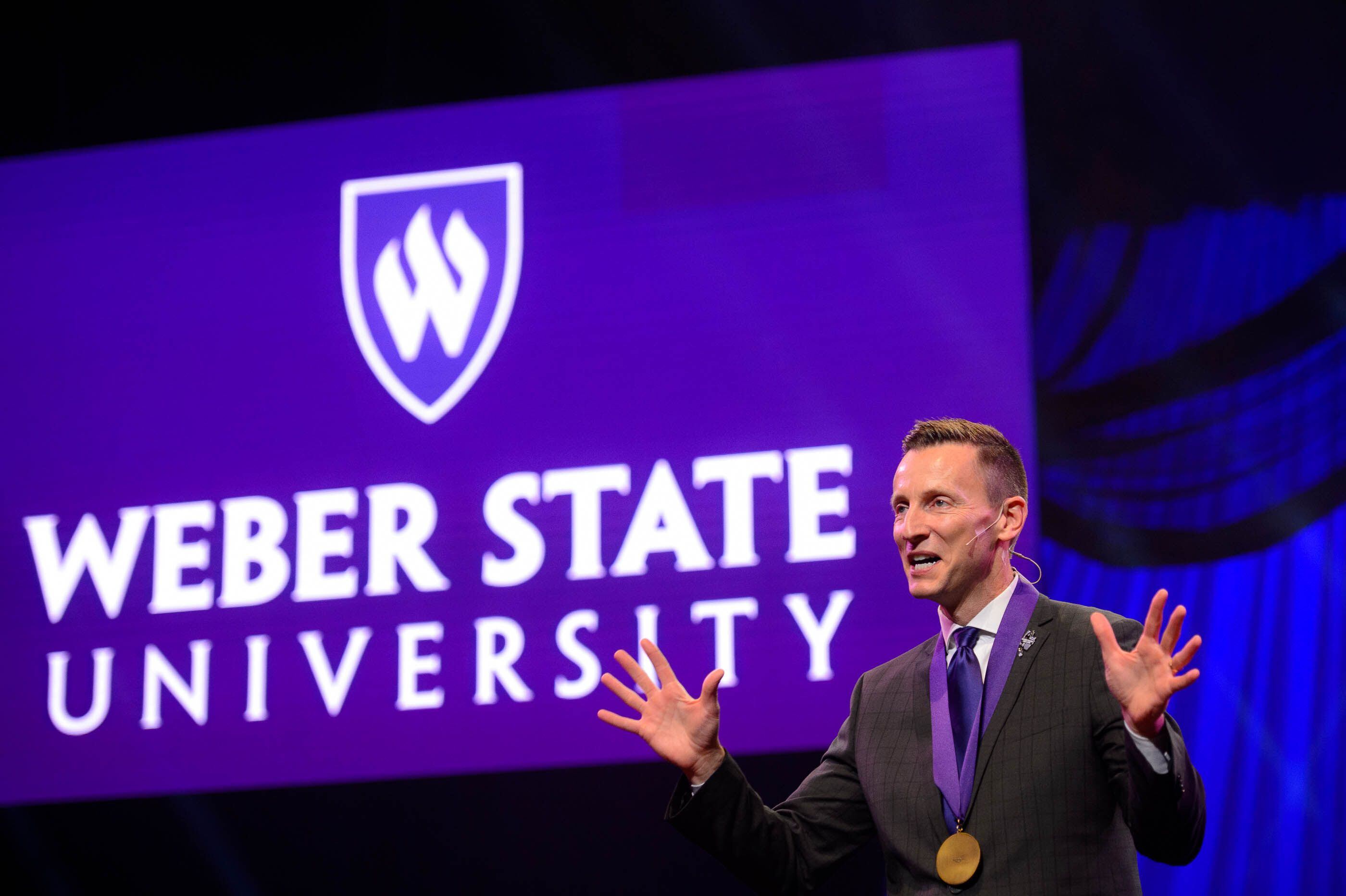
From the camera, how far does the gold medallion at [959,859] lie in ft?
6.52

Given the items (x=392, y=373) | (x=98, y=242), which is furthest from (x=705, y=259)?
(x=98, y=242)

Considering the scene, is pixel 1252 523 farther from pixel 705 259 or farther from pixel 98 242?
pixel 98 242

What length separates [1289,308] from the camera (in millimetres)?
3619

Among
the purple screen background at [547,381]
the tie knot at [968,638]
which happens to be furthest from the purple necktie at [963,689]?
the purple screen background at [547,381]

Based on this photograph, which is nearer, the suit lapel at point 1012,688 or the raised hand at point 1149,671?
the raised hand at point 1149,671

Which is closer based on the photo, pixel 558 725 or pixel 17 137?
pixel 558 725

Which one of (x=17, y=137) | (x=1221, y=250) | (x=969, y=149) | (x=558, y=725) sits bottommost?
(x=558, y=725)

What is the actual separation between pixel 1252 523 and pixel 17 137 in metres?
3.81

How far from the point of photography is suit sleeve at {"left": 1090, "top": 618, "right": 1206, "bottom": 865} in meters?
1.83

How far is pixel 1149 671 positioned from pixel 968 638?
1.37ft

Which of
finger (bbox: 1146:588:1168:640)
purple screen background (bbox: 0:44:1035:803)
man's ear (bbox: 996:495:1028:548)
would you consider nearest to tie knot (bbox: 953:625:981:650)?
man's ear (bbox: 996:495:1028:548)

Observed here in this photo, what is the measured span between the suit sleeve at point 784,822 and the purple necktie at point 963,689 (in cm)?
22

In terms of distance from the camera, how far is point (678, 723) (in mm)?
2172

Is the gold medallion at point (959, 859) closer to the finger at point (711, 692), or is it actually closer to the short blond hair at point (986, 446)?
the finger at point (711, 692)
